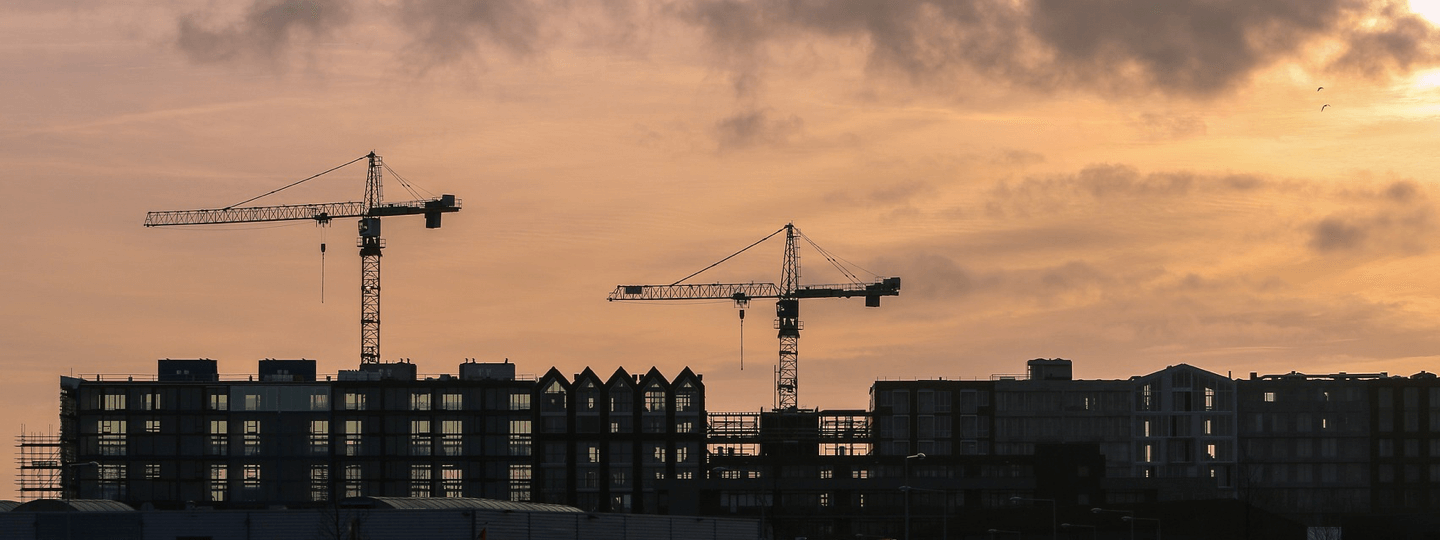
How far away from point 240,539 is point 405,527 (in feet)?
37.2

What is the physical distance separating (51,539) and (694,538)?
156 ft

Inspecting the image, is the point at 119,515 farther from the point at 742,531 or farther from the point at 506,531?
the point at 742,531

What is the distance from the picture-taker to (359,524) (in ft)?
516

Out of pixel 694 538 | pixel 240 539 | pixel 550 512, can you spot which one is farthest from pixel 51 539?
pixel 694 538

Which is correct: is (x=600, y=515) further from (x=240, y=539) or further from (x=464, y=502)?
(x=240, y=539)

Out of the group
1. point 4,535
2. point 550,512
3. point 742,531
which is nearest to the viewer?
point 4,535

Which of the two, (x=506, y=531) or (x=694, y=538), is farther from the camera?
(x=694, y=538)

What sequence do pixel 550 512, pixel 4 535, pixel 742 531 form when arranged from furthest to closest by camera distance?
pixel 742 531, pixel 550 512, pixel 4 535

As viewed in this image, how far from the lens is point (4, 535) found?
15450 cm

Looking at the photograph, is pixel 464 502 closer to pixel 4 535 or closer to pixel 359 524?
pixel 359 524

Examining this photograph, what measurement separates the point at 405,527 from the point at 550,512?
1185 centimetres

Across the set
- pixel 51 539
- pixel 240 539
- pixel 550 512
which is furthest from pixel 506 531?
pixel 51 539

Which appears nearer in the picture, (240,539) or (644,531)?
(240,539)

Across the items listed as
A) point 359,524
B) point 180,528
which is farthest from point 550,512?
point 180,528
